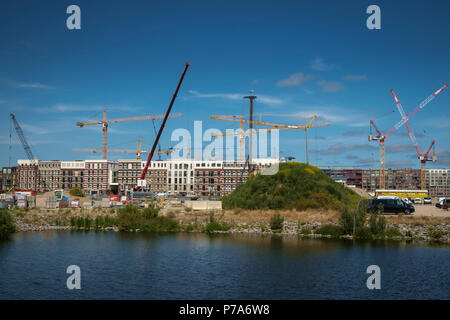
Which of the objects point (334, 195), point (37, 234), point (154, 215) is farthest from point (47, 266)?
point (334, 195)

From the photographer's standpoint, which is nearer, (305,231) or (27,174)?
(305,231)

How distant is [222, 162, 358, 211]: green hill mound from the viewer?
54.0 m

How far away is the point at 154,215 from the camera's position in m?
48.8

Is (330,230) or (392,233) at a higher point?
(330,230)

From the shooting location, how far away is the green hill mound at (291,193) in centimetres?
5403

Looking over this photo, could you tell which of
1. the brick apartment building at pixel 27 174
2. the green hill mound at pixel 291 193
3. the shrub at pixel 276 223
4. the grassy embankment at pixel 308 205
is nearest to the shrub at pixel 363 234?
the grassy embankment at pixel 308 205

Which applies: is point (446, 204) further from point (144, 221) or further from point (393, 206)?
point (144, 221)

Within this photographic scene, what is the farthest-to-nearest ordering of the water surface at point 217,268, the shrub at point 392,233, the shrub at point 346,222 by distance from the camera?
the shrub at point 346,222
the shrub at point 392,233
the water surface at point 217,268

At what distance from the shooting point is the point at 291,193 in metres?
56.2

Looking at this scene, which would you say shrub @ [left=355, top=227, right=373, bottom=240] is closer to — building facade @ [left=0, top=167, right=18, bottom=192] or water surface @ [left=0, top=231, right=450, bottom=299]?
water surface @ [left=0, top=231, right=450, bottom=299]

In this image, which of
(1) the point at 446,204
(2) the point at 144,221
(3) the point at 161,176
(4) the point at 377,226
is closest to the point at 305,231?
(4) the point at 377,226

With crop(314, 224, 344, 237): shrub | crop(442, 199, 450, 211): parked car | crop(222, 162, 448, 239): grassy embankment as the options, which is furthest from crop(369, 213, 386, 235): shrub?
crop(442, 199, 450, 211): parked car

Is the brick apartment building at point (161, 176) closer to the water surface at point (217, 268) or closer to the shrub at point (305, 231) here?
the shrub at point (305, 231)
